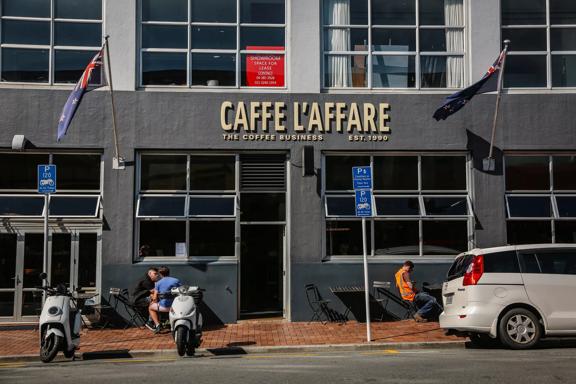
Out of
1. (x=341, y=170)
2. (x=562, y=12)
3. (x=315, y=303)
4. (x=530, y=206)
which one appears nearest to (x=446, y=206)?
(x=530, y=206)

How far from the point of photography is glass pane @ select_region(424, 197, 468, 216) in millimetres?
15883

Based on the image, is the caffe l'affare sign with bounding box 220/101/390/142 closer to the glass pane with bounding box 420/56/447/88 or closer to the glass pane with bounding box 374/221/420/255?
the glass pane with bounding box 420/56/447/88

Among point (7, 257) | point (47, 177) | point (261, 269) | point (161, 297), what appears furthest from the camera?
point (261, 269)

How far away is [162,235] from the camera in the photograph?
15609mm

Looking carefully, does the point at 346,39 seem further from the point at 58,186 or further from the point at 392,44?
Answer: the point at 58,186

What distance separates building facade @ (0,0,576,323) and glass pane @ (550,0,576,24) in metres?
0.11

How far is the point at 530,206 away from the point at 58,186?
35.5ft

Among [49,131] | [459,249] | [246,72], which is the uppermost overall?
[246,72]

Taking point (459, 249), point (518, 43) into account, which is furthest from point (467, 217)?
point (518, 43)

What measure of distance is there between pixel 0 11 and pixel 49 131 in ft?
9.80

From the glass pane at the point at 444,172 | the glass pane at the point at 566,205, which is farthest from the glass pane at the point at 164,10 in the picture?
the glass pane at the point at 566,205

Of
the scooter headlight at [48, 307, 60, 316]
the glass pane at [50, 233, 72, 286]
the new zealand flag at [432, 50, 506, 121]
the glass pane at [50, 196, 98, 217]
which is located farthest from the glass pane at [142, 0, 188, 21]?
the scooter headlight at [48, 307, 60, 316]

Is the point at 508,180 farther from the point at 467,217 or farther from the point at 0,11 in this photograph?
the point at 0,11

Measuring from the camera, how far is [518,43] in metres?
16.5
